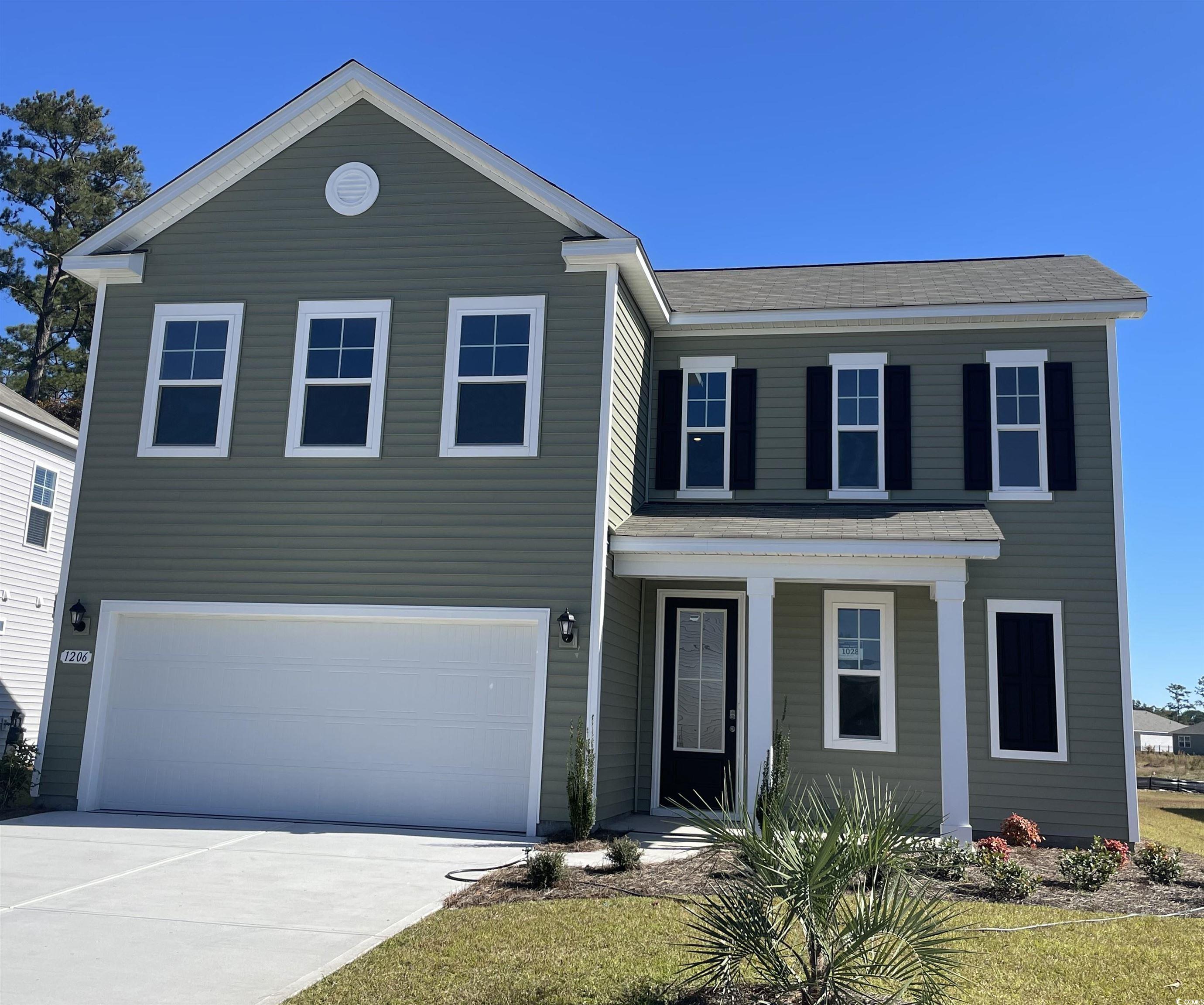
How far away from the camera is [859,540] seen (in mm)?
10836

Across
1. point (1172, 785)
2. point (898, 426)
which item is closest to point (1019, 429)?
point (898, 426)

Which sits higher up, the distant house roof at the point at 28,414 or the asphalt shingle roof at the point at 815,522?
the distant house roof at the point at 28,414

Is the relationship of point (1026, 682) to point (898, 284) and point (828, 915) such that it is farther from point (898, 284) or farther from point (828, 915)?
point (828, 915)

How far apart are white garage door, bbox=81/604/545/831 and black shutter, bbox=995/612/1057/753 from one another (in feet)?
17.7

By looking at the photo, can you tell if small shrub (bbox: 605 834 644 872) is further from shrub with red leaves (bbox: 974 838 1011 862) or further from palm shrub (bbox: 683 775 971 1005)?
palm shrub (bbox: 683 775 971 1005)

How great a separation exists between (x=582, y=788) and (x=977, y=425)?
6455 millimetres

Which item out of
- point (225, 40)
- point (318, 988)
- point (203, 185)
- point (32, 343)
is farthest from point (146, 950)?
point (32, 343)

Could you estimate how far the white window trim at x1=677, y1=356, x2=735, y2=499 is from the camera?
42.9 feet

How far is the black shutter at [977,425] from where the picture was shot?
40.8 ft

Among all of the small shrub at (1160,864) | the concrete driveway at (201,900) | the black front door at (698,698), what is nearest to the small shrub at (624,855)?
the concrete driveway at (201,900)

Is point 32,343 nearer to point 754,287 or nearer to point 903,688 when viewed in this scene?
point 754,287

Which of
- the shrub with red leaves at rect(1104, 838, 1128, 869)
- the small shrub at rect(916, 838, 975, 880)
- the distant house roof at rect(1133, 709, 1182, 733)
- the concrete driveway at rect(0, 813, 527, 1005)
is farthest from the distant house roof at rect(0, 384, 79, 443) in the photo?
the distant house roof at rect(1133, 709, 1182, 733)

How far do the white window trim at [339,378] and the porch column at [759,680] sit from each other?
442 centimetres

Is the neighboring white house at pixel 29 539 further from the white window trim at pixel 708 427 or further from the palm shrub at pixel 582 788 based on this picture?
the palm shrub at pixel 582 788
